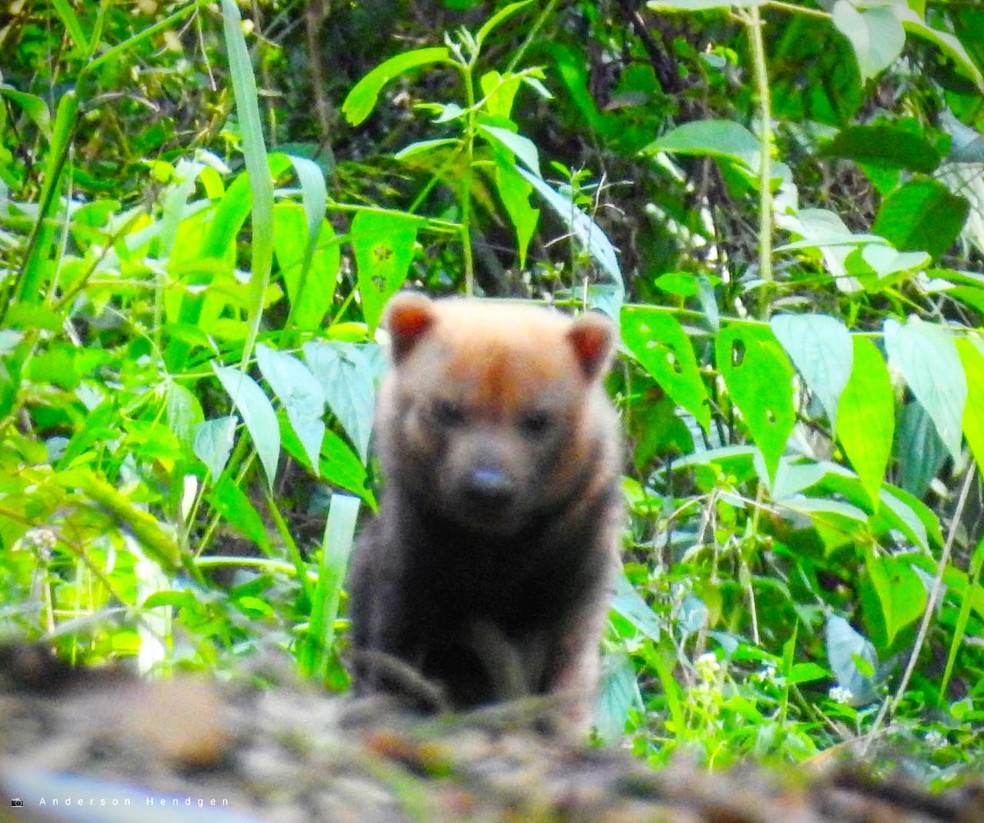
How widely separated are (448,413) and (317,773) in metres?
2.56

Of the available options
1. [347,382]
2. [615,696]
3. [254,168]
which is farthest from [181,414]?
[615,696]

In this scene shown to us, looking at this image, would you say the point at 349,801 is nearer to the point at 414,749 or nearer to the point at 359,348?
the point at 414,749

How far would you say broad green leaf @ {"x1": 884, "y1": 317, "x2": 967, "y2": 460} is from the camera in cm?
343

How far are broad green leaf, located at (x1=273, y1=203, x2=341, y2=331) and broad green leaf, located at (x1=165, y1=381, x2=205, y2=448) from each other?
14.9 inches

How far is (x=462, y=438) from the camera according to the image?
3.79 metres

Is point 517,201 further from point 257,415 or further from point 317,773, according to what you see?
point 317,773

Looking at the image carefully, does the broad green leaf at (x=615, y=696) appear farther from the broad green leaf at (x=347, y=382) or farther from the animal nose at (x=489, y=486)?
the broad green leaf at (x=347, y=382)

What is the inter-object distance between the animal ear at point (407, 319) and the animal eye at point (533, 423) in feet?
1.33

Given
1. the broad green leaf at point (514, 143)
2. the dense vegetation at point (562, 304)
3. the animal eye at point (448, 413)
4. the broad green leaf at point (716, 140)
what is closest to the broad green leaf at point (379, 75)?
the dense vegetation at point (562, 304)

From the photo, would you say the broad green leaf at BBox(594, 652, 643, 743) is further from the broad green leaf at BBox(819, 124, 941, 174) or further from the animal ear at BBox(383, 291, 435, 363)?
the broad green leaf at BBox(819, 124, 941, 174)

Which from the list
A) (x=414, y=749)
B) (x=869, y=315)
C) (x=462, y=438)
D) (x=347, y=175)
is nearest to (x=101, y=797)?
(x=414, y=749)

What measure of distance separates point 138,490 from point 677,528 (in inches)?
99.6

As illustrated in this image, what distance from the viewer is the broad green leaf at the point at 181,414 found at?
3.56m

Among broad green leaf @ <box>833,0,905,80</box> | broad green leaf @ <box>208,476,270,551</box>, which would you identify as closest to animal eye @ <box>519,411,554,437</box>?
broad green leaf @ <box>208,476,270,551</box>
